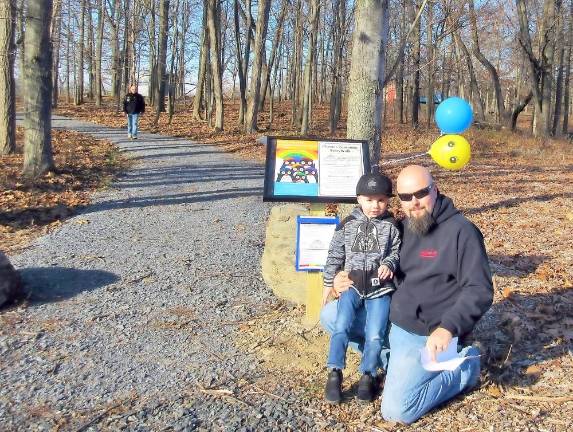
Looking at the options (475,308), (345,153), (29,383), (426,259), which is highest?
(345,153)

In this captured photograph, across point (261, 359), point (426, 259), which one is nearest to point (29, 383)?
point (261, 359)

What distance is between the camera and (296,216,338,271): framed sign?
4273mm

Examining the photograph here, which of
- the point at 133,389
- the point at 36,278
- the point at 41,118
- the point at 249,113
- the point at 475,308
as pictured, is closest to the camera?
the point at 475,308

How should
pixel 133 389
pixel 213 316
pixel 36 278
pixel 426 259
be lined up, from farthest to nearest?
pixel 36 278
pixel 213 316
pixel 133 389
pixel 426 259

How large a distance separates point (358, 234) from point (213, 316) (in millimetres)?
1868

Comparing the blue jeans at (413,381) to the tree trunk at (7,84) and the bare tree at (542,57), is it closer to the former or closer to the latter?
the tree trunk at (7,84)

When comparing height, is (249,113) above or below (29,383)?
above

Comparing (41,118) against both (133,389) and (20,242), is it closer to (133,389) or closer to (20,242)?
(20,242)

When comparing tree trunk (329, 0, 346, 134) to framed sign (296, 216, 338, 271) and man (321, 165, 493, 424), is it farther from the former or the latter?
man (321, 165, 493, 424)

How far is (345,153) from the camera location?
4461 millimetres

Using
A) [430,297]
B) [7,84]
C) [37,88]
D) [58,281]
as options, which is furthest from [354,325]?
[7,84]

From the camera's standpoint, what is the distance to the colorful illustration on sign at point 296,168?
14.3 feet

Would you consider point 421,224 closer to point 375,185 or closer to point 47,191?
point 375,185

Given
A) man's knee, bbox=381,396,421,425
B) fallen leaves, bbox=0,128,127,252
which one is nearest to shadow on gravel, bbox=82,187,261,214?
fallen leaves, bbox=0,128,127,252
